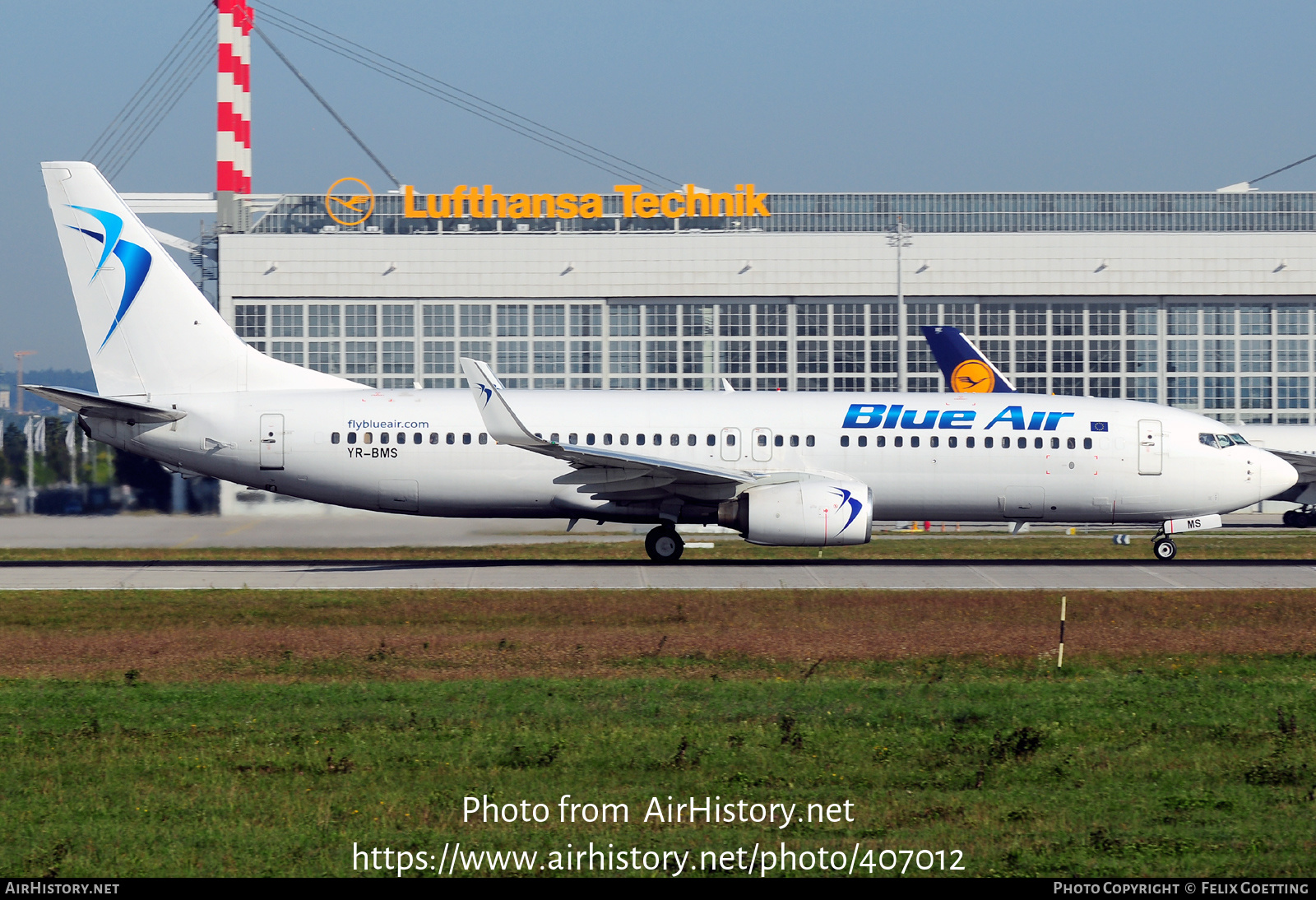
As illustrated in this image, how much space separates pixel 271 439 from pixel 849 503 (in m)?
13.1

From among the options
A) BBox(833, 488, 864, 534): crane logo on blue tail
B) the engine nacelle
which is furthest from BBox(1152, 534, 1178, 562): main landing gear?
BBox(833, 488, 864, 534): crane logo on blue tail

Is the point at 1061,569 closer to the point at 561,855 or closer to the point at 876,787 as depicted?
the point at 876,787

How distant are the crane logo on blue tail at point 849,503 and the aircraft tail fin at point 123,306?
1408 cm

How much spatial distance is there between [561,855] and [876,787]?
3.09m

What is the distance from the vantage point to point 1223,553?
120 feet

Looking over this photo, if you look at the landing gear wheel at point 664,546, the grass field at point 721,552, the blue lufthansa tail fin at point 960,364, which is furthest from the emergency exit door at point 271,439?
the blue lufthansa tail fin at point 960,364

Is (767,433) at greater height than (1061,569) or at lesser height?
greater

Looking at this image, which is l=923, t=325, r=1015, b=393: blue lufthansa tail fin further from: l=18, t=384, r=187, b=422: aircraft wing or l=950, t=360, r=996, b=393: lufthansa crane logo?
l=18, t=384, r=187, b=422: aircraft wing

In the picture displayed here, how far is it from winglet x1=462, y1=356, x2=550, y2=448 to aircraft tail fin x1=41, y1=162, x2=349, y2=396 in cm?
670

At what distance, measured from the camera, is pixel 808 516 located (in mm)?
28172

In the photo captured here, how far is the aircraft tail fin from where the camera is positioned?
98.4 ft

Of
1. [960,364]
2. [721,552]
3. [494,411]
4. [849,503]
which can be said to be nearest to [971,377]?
[960,364]

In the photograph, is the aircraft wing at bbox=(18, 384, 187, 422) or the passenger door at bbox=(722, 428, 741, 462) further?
the passenger door at bbox=(722, 428, 741, 462)

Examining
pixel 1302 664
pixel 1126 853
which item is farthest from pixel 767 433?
pixel 1126 853
